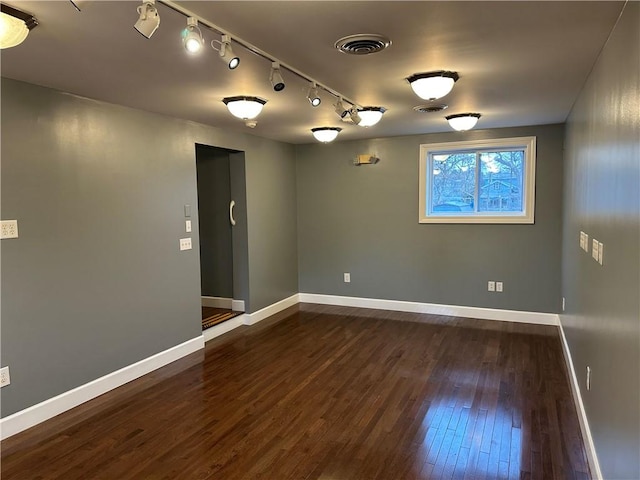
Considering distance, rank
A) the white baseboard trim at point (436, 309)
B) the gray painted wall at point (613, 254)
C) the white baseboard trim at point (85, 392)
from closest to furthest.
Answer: the gray painted wall at point (613, 254) < the white baseboard trim at point (85, 392) < the white baseboard trim at point (436, 309)

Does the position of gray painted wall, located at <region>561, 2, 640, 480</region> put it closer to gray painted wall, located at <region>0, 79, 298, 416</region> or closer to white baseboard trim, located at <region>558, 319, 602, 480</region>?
white baseboard trim, located at <region>558, 319, 602, 480</region>

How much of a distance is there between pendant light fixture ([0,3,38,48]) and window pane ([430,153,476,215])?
4544 millimetres

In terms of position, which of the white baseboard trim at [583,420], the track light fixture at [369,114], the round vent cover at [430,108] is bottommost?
the white baseboard trim at [583,420]

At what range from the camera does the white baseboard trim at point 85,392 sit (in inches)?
113

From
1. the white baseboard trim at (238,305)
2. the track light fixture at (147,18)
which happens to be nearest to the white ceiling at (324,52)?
the track light fixture at (147,18)

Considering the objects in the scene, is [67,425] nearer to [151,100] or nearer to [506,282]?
[151,100]

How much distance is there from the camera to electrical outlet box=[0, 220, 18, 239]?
9.10 feet

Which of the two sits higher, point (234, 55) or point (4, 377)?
point (234, 55)

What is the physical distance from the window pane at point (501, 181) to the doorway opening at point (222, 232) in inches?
113

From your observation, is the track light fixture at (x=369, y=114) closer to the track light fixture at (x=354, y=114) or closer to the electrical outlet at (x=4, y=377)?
the track light fixture at (x=354, y=114)

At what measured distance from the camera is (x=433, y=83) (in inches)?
107

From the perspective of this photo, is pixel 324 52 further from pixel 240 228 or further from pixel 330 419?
pixel 240 228

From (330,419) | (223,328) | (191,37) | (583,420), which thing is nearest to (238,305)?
(223,328)

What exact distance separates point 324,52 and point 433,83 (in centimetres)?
77
